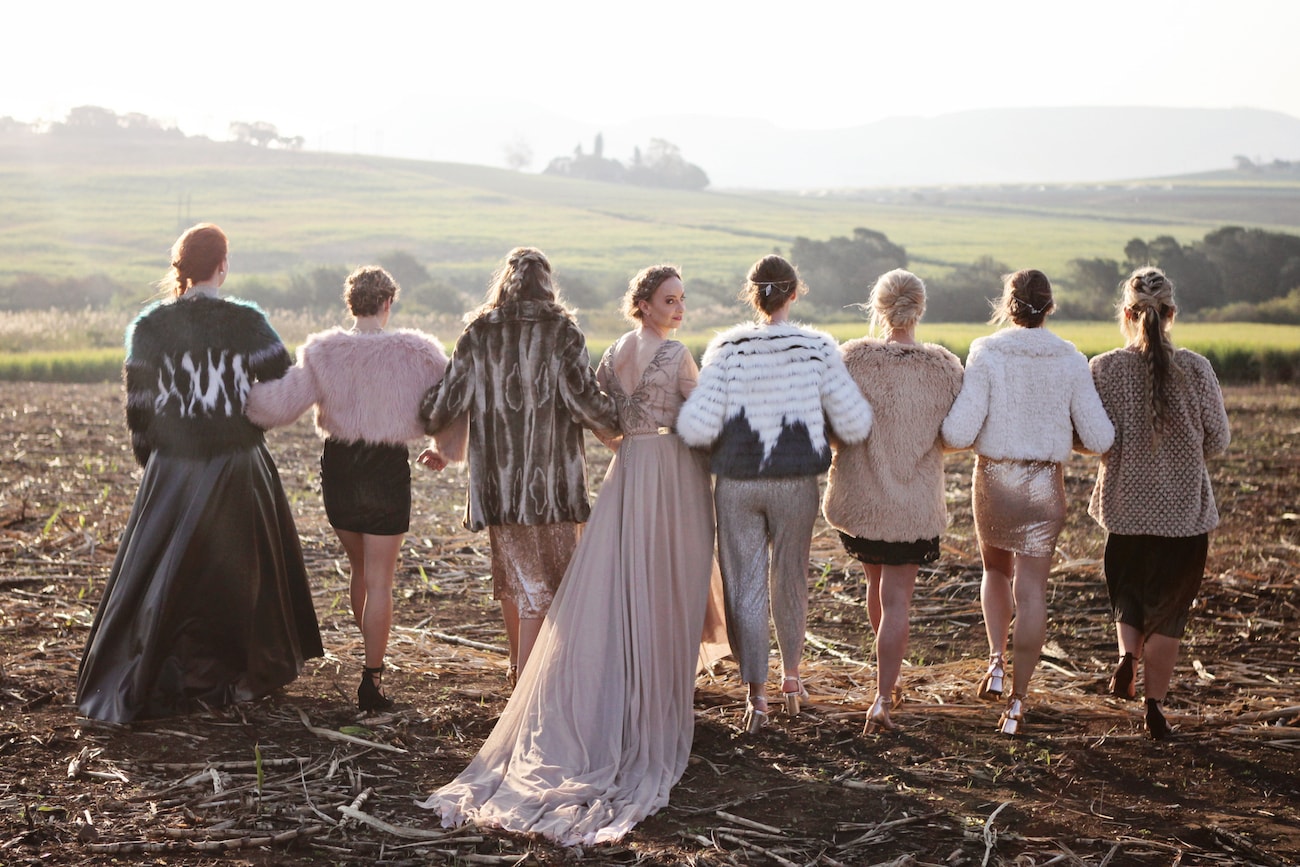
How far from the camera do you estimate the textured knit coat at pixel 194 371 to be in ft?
17.0

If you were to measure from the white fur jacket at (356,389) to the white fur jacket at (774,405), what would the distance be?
1.24m

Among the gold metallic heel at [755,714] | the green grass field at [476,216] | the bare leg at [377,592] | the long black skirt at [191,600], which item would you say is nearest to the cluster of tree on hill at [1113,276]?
the green grass field at [476,216]

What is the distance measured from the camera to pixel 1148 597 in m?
5.20

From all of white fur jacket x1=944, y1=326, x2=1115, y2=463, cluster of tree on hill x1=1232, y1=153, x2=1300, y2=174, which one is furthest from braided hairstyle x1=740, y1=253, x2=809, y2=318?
cluster of tree on hill x1=1232, y1=153, x2=1300, y2=174

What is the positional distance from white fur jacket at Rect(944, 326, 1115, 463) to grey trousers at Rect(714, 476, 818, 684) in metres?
0.76

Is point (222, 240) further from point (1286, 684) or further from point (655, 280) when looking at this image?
point (1286, 684)

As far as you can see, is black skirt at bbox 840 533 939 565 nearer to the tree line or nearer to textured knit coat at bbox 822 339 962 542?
textured knit coat at bbox 822 339 962 542

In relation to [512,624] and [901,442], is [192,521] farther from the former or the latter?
[901,442]

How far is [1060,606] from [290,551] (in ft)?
14.9

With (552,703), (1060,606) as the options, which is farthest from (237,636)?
(1060,606)

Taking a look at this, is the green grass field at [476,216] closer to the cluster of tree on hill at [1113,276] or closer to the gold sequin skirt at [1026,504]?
the cluster of tree on hill at [1113,276]

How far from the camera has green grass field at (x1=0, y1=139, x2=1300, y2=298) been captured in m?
41.5

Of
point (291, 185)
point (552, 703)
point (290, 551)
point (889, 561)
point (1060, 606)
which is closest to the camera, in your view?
point (552, 703)

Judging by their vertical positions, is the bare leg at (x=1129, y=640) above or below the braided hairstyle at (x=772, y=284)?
below
